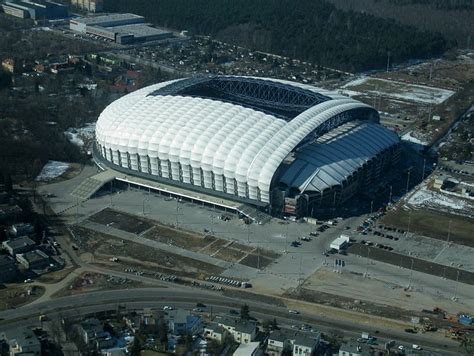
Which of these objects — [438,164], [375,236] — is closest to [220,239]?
[375,236]

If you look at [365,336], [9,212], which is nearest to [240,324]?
[365,336]

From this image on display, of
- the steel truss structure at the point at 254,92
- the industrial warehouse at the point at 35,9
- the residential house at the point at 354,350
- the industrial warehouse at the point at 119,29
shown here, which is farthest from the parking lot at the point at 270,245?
the industrial warehouse at the point at 35,9

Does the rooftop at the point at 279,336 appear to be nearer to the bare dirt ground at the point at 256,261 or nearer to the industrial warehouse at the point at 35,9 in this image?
the bare dirt ground at the point at 256,261

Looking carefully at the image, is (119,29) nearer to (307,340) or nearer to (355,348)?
(307,340)

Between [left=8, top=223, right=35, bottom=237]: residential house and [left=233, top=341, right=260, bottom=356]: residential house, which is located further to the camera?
[left=8, top=223, right=35, bottom=237]: residential house

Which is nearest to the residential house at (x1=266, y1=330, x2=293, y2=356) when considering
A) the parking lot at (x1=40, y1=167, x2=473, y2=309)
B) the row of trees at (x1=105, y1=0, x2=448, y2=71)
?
the parking lot at (x1=40, y1=167, x2=473, y2=309)

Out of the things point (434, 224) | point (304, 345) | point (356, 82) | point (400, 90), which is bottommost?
point (304, 345)

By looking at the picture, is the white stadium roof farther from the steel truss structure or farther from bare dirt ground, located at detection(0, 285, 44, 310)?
bare dirt ground, located at detection(0, 285, 44, 310)
